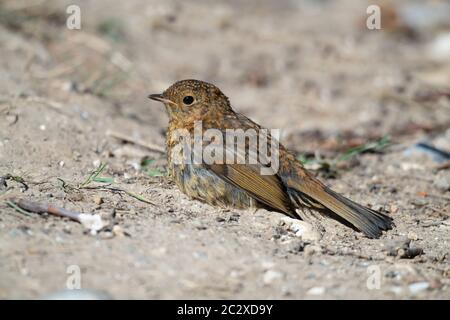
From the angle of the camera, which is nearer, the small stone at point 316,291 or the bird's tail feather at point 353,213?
the small stone at point 316,291

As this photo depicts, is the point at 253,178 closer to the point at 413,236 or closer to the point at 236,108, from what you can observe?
the point at 413,236

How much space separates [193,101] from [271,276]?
7.63 ft

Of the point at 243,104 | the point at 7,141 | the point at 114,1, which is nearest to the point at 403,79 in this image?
the point at 243,104

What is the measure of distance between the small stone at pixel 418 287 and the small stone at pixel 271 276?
82 cm

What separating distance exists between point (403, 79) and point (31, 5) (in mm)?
5563

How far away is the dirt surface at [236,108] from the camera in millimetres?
4263

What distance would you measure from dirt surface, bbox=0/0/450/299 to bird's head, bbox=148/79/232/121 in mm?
575

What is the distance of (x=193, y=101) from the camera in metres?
6.17

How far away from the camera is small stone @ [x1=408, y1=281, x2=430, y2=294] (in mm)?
4316

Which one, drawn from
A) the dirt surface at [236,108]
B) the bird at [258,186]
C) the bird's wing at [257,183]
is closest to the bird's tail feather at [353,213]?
the bird at [258,186]

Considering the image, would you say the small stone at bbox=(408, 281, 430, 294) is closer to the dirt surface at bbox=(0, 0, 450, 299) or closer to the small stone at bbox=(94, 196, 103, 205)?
the dirt surface at bbox=(0, 0, 450, 299)

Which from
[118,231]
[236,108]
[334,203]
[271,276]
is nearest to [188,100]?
[334,203]

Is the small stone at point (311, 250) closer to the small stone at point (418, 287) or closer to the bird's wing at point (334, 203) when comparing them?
the bird's wing at point (334, 203)

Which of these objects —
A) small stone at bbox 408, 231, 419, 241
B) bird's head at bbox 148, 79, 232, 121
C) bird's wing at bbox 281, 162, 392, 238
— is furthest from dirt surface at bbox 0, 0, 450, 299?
bird's head at bbox 148, 79, 232, 121
